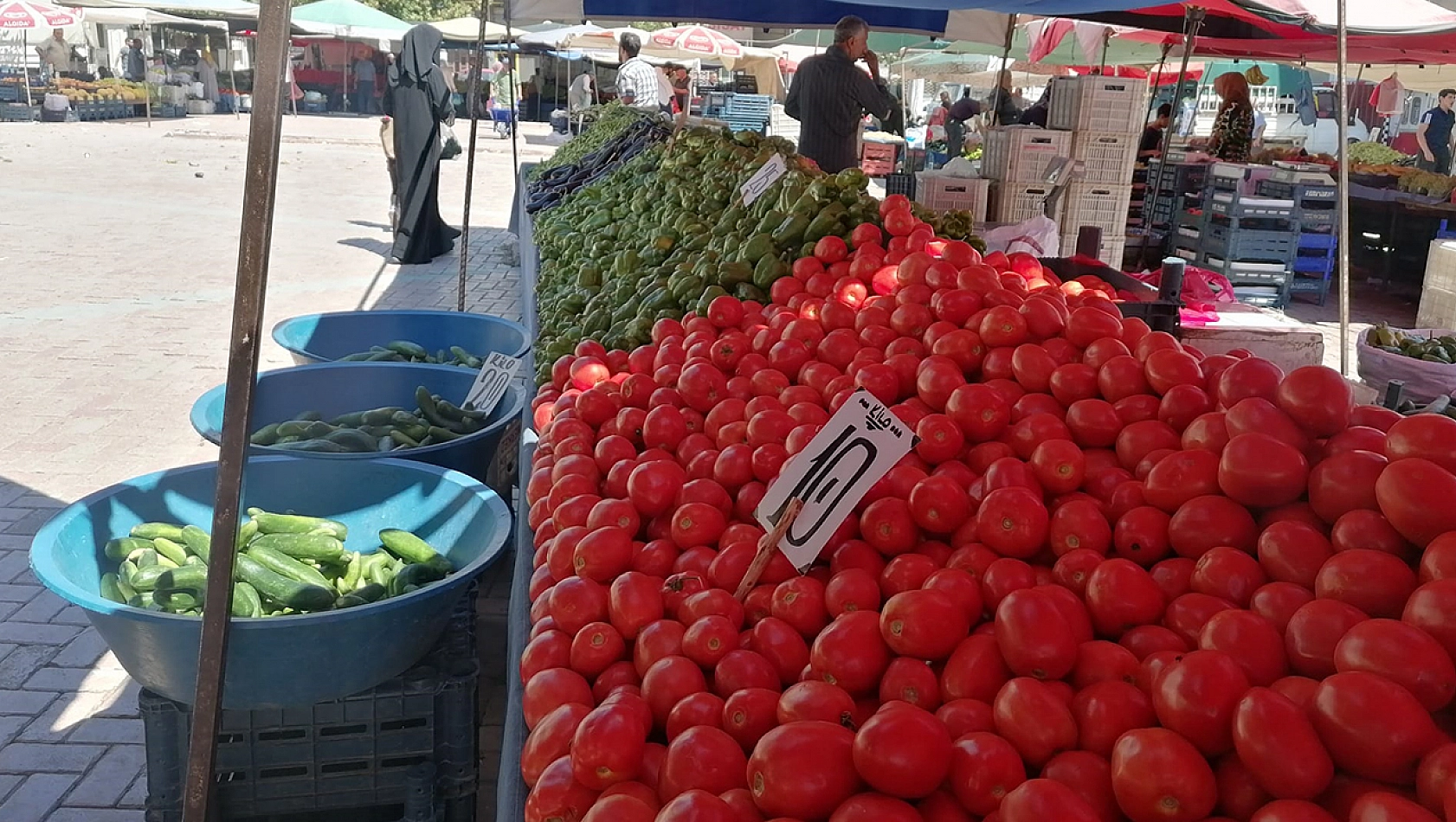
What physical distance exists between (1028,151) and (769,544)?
581 cm

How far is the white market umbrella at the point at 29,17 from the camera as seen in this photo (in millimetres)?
25281

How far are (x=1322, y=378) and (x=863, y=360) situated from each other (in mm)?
1069

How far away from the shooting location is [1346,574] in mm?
1336

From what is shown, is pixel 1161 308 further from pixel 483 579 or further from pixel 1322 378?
pixel 483 579

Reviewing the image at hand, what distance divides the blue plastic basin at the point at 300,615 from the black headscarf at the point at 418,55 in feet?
26.3

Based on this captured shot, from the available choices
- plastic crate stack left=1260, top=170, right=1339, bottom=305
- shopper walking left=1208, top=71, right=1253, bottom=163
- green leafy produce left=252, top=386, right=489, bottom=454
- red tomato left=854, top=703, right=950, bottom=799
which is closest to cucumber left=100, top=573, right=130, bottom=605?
green leafy produce left=252, top=386, right=489, bottom=454

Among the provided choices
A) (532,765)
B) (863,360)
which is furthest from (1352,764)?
(863,360)

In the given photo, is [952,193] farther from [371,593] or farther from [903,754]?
[903,754]

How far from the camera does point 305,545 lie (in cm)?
268

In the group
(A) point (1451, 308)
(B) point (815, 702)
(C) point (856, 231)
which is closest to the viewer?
(B) point (815, 702)

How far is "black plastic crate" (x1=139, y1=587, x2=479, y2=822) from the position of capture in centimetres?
229

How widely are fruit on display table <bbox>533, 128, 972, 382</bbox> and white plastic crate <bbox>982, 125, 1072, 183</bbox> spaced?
6.98 feet

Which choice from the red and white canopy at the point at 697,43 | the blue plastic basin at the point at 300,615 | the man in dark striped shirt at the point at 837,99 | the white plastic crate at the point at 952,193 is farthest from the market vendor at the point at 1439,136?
the blue plastic basin at the point at 300,615

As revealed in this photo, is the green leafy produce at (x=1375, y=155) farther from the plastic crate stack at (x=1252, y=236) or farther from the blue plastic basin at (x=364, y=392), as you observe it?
the blue plastic basin at (x=364, y=392)
